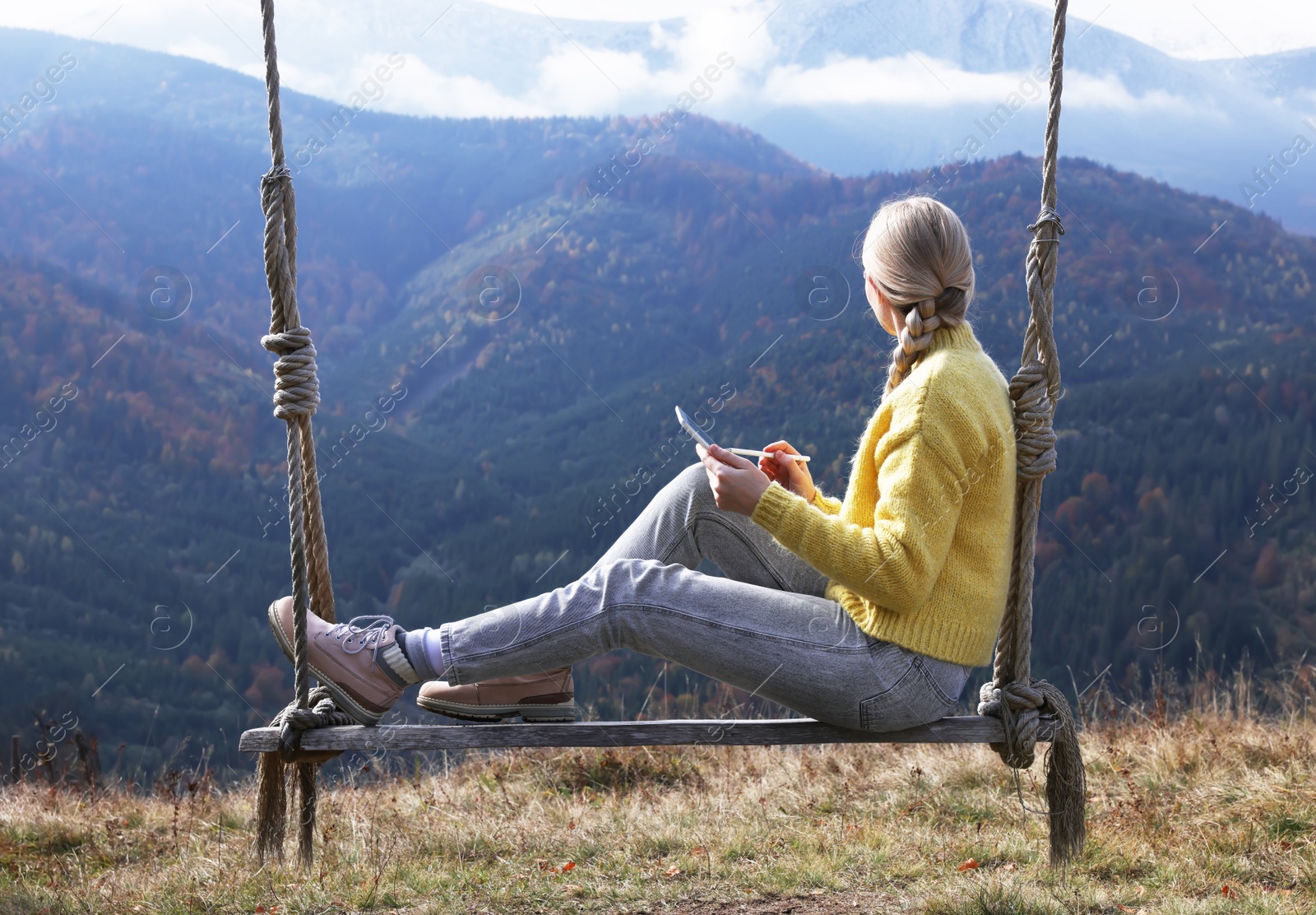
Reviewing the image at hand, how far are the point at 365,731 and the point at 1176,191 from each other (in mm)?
43389

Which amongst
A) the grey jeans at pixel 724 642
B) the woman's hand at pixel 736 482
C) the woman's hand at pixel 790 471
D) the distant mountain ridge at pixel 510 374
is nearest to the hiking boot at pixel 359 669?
the grey jeans at pixel 724 642

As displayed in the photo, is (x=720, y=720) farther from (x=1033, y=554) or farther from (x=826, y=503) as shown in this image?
(x=1033, y=554)

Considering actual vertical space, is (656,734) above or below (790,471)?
below

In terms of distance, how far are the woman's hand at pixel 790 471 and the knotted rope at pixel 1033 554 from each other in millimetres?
431

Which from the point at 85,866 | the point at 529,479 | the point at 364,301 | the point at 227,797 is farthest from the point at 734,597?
the point at 364,301

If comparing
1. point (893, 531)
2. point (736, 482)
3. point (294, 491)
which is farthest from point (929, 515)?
point (294, 491)

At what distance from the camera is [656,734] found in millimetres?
2141

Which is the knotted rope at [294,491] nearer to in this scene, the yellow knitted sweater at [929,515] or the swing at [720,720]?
the swing at [720,720]

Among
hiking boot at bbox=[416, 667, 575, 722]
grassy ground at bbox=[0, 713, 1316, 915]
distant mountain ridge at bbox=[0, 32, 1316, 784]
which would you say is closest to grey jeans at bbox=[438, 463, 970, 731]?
hiking boot at bbox=[416, 667, 575, 722]

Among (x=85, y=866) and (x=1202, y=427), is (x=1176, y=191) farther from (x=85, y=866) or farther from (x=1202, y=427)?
(x=85, y=866)

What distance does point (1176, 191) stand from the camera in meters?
39.3

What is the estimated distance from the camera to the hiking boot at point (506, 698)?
2.22m

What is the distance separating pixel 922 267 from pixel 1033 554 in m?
0.69

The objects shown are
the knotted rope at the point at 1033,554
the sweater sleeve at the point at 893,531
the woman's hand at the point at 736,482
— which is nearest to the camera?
the sweater sleeve at the point at 893,531
